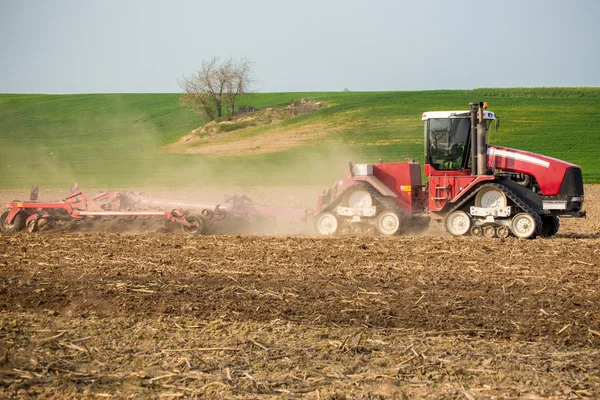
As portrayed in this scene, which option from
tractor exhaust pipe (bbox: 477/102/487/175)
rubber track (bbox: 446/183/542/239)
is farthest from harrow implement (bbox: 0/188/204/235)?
rubber track (bbox: 446/183/542/239)

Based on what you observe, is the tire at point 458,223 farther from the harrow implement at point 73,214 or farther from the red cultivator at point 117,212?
the harrow implement at point 73,214

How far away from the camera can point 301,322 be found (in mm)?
7832

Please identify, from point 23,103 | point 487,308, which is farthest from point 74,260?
point 23,103

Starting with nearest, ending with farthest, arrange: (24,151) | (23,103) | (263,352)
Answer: (263,352), (24,151), (23,103)

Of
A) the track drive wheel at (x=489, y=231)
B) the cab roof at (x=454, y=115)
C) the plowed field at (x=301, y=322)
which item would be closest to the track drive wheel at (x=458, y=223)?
the track drive wheel at (x=489, y=231)

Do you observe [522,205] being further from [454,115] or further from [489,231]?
[454,115]

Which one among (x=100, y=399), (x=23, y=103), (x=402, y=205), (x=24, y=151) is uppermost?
(x=23, y=103)

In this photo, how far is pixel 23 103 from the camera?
82.2m

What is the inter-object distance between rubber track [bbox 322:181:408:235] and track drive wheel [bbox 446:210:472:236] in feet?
3.16

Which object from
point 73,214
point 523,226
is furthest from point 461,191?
point 73,214

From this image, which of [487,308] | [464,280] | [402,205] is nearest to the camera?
[487,308]

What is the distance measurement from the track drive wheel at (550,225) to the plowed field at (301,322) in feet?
8.52

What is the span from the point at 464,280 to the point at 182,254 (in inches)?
195

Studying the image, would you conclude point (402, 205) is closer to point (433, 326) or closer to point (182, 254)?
point (182, 254)
